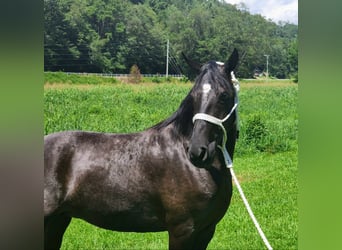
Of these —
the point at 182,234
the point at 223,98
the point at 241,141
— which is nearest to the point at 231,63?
the point at 223,98

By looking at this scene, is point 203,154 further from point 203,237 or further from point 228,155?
point 203,237

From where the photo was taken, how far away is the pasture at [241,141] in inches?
90.4

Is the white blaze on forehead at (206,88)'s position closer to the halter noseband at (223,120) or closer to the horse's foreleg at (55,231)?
the halter noseband at (223,120)

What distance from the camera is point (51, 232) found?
2.26m

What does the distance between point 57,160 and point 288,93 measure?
3.90 feet

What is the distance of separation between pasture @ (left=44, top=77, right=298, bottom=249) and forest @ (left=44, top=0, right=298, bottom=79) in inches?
4.8

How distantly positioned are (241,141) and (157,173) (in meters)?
0.53

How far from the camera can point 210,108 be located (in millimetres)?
1843

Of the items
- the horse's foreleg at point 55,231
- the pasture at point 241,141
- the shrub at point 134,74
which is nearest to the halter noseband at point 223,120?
the pasture at point 241,141

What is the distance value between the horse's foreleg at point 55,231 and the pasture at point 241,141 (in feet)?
0.11
